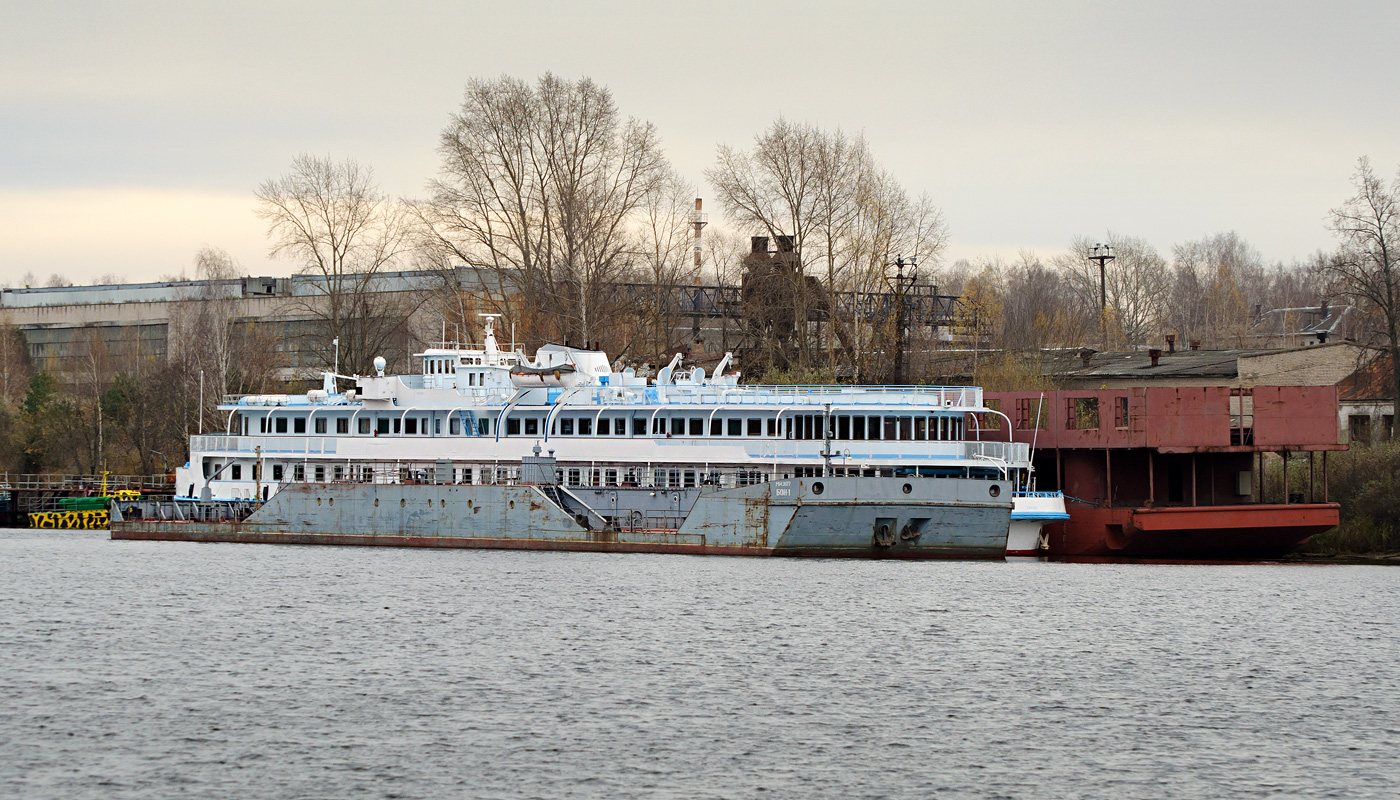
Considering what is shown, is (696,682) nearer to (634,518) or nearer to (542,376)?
(634,518)

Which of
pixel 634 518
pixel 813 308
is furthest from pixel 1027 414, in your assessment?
pixel 813 308

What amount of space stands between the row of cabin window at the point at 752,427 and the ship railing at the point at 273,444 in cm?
205

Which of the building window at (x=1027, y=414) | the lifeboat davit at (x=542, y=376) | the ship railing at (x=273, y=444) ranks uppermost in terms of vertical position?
the lifeboat davit at (x=542, y=376)

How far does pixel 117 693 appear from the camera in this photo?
24.5 metres

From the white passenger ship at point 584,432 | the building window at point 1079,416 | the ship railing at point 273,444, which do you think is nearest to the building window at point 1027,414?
the building window at point 1079,416

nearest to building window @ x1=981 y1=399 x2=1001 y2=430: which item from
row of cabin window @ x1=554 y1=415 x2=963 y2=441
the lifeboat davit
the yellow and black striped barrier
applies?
row of cabin window @ x1=554 y1=415 x2=963 y2=441

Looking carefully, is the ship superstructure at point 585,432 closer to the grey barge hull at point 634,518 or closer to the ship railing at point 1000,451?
the ship railing at point 1000,451

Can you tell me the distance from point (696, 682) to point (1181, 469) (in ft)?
96.5

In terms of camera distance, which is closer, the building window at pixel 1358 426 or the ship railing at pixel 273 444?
the ship railing at pixel 273 444

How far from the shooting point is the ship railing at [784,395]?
4559 cm

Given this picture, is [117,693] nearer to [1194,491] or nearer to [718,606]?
[718,606]

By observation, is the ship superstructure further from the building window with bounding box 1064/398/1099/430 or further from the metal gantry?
the metal gantry

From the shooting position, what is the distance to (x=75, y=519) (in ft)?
206

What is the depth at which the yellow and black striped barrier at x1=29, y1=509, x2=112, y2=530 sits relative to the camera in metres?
62.6
